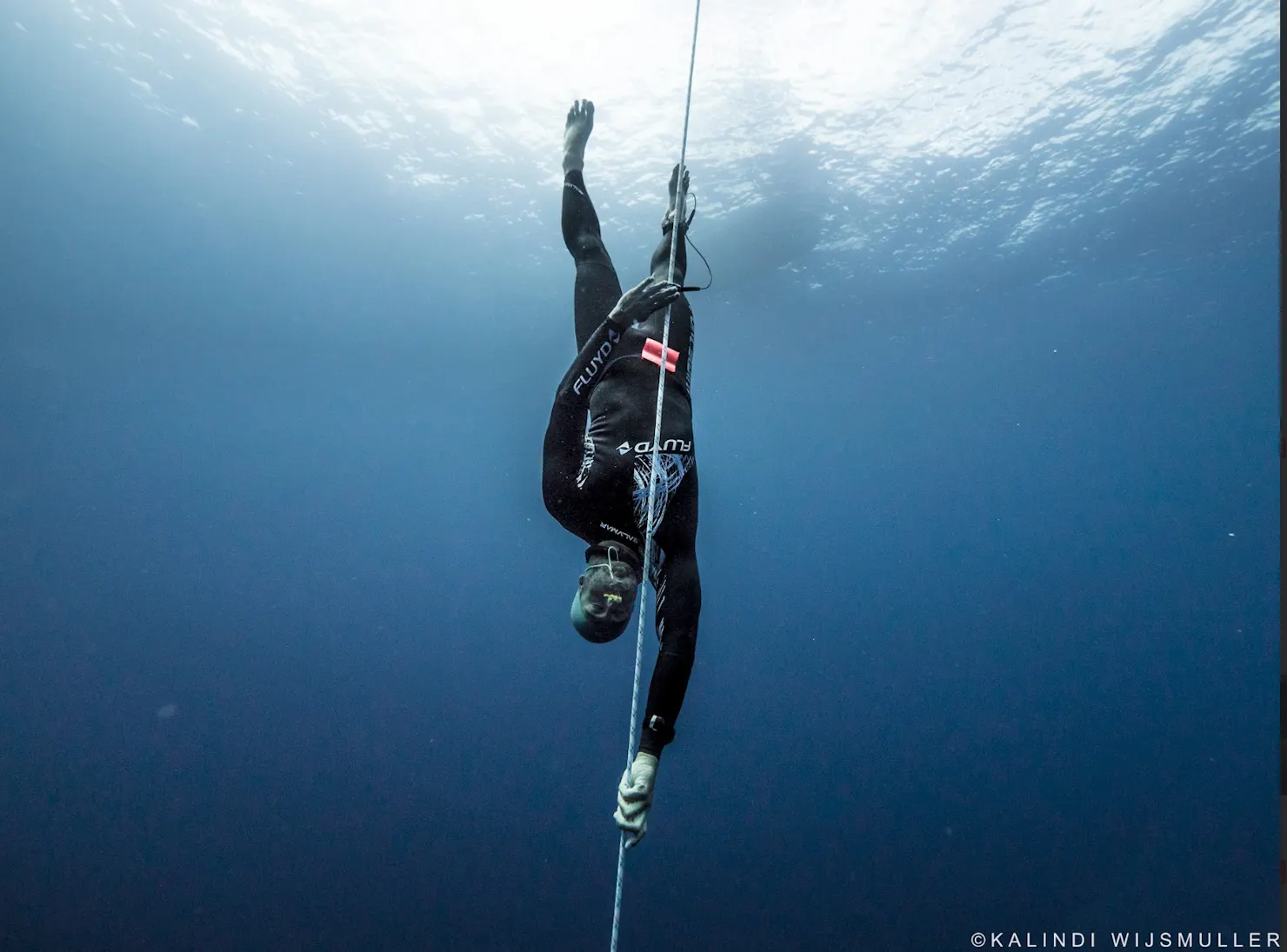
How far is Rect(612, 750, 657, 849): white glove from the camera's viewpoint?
2225 mm

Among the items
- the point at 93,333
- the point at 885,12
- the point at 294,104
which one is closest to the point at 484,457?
the point at 93,333

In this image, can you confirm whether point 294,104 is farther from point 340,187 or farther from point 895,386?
point 895,386

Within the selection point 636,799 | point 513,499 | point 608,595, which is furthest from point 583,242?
point 513,499

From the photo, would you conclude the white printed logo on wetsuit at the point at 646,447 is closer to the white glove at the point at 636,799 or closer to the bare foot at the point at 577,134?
the white glove at the point at 636,799

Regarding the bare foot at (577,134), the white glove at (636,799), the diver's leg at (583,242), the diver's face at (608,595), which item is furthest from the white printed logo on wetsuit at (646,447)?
the bare foot at (577,134)

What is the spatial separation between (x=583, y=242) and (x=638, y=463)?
1.74 meters

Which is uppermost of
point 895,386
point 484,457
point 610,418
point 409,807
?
point 895,386

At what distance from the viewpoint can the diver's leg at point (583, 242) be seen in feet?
12.6

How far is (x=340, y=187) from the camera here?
36.1ft

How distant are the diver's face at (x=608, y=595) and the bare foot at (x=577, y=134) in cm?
274

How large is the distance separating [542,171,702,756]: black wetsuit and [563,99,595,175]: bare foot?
0.97m

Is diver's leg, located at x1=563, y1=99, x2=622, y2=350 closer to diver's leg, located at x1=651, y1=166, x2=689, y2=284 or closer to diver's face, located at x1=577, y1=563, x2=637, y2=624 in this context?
diver's leg, located at x1=651, y1=166, x2=689, y2=284

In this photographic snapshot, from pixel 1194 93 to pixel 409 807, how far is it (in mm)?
24034

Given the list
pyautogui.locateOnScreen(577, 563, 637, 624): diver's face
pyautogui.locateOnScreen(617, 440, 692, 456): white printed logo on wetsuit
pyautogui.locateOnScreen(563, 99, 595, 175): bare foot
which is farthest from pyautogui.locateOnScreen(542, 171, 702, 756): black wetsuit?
pyautogui.locateOnScreen(563, 99, 595, 175): bare foot
